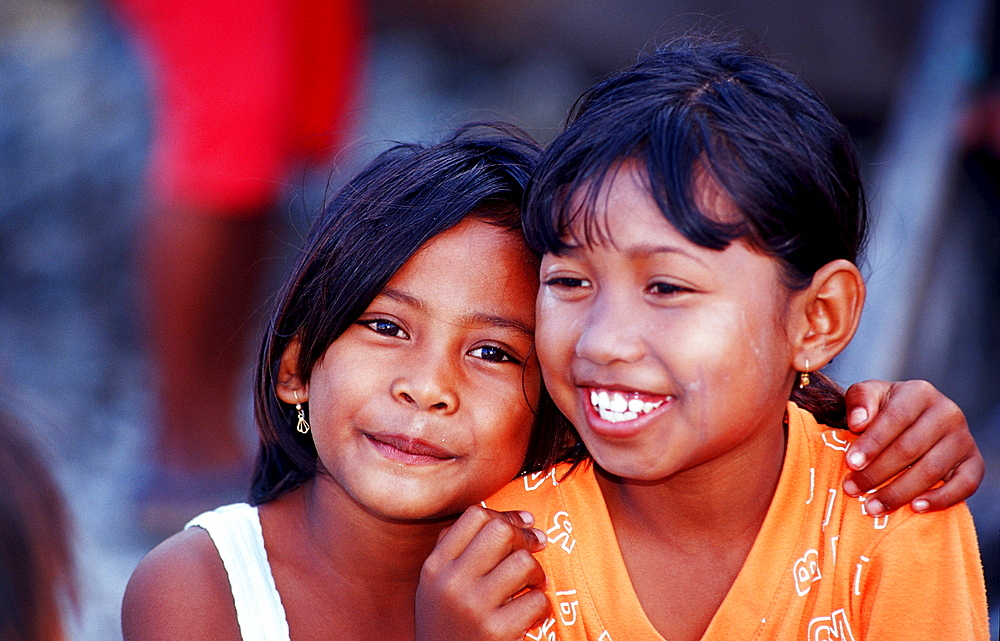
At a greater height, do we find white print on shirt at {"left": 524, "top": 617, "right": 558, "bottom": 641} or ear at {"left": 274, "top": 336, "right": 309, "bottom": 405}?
ear at {"left": 274, "top": 336, "right": 309, "bottom": 405}

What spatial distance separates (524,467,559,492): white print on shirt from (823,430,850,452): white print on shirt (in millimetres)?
443

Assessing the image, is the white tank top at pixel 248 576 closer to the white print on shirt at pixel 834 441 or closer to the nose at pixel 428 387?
the nose at pixel 428 387

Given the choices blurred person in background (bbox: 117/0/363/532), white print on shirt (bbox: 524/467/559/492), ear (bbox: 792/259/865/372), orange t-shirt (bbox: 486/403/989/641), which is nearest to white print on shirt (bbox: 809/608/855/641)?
orange t-shirt (bbox: 486/403/989/641)

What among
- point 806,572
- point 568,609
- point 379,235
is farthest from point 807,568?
point 379,235

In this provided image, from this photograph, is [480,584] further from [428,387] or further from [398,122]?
[398,122]

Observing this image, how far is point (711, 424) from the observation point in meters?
1.50

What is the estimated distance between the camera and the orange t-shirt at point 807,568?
148cm

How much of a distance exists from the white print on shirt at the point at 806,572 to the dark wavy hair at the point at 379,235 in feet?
1.48

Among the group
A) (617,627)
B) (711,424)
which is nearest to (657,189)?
(711,424)

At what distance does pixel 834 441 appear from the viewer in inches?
67.4

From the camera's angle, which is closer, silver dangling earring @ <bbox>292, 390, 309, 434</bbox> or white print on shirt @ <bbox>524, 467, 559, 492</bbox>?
white print on shirt @ <bbox>524, 467, 559, 492</bbox>

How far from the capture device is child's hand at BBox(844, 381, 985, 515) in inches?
60.5

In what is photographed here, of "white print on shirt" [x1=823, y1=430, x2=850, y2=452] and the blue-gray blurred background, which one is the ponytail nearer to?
"white print on shirt" [x1=823, y1=430, x2=850, y2=452]

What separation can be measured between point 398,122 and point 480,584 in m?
2.17
